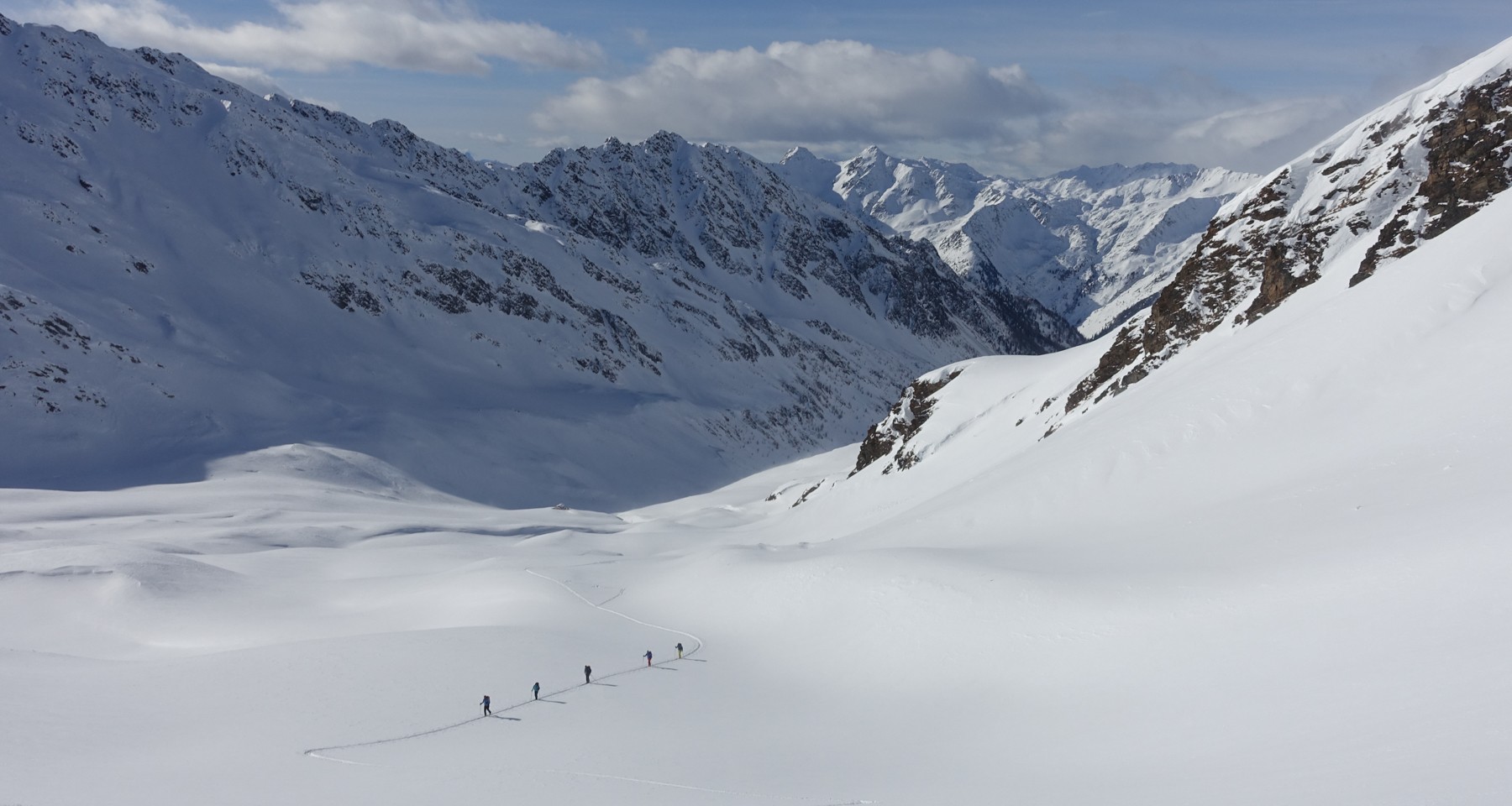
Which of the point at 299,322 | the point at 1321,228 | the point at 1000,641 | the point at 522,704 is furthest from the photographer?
the point at 299,322

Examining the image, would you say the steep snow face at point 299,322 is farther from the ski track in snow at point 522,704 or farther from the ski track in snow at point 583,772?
the ski track in snow at point 583,772

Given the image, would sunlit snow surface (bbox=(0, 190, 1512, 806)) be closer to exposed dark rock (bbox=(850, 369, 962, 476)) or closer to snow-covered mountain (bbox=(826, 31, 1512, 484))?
snow-covered mountain (bbox=(826, 31, 1512, 484))

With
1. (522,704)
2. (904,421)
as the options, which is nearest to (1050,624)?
(522,704)

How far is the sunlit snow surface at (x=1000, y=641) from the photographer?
16531 mm

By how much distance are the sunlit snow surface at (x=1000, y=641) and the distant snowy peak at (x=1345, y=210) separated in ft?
15.7

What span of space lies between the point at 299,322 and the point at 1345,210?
11042cm

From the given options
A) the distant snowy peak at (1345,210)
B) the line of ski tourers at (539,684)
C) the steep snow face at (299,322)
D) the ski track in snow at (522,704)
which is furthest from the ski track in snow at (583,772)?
the steep snow face at (299,322)

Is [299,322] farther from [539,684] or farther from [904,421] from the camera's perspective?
[539,684]

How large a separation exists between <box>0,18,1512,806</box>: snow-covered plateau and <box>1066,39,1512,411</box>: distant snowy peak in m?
0.23

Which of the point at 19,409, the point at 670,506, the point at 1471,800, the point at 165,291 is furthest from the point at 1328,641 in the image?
the point at 165,291

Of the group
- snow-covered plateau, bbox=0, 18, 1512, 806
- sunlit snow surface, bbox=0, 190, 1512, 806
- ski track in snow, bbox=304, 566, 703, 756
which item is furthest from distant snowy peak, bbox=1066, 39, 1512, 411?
ski track in snow, bbox=304, 566, 703, 756

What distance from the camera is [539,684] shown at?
26016 mm

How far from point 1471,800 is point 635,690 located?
2024cm

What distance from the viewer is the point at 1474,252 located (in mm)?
30469
